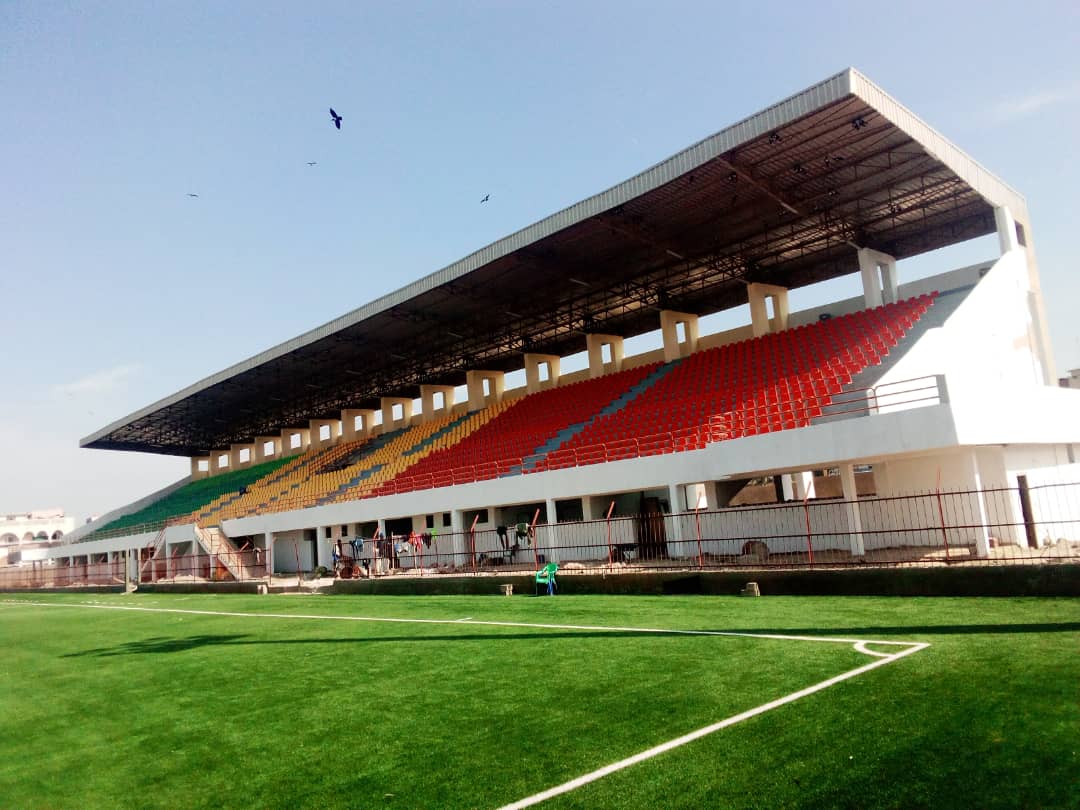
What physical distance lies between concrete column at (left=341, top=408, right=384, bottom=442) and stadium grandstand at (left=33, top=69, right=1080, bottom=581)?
755cm

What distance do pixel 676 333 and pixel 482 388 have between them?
13585 mm

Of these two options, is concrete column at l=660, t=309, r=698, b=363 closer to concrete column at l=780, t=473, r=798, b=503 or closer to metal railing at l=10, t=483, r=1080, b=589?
concrete column at l=780, t=473, r=798, b=503

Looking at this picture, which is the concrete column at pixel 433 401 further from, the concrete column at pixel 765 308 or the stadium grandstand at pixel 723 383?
the concrete column at pixel 765 308

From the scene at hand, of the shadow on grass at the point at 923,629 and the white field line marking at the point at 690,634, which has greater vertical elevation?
the white field line marking at the point at 690,634

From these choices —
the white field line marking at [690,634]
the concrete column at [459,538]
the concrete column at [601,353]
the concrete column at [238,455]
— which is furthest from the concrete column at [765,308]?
the concrete column at [238,455]

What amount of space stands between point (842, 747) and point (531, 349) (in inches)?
1380

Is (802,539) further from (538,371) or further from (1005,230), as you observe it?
(538,371)

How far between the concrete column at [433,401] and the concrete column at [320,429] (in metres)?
10.9

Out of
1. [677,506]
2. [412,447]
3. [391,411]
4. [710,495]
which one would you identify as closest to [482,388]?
[412,447]

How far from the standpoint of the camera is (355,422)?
172 feet

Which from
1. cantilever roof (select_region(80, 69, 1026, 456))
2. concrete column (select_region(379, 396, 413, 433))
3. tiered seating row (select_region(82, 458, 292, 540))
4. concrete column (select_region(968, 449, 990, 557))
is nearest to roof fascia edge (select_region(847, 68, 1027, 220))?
cantilever roof (select_region(80, 69, 1026, 456))

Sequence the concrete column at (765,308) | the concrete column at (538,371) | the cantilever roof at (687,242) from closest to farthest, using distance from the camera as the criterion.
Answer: the cantilever roof at (687,242) → the concrete column at (765,308) → the concrete column at (538,371)

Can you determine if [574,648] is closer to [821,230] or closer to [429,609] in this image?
[429,609]

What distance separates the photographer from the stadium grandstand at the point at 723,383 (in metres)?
18.4
